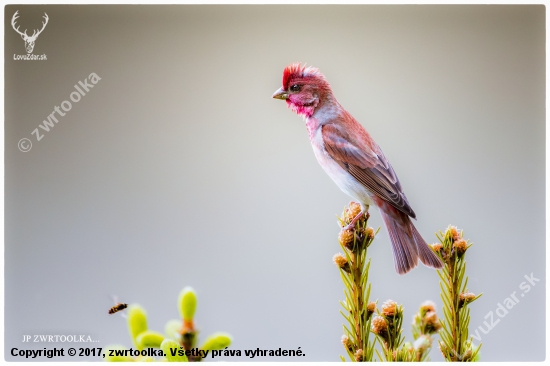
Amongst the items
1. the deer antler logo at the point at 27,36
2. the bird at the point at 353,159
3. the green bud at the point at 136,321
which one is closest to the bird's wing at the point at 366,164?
the bird at the point at 353,159

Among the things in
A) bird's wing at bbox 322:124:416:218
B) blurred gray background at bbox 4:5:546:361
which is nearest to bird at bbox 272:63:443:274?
bird's wing at bbox 322:124:416:218

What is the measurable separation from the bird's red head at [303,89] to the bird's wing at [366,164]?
0.40 ft

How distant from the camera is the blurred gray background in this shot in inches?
86.7

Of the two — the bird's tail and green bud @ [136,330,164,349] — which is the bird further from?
green bud @ [136,330,164,349]

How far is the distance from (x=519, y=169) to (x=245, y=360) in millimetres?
1465

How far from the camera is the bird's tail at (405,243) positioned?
1974 mm

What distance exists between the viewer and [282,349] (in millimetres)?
2215

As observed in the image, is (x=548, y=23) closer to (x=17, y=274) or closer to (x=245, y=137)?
(x=245, y=137)

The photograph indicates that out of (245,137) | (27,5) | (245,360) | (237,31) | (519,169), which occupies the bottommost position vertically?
(245,360)

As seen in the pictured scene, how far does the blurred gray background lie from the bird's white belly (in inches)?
6.5

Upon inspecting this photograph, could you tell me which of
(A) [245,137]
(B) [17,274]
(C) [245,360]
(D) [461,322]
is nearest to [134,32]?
(A) [245,137]

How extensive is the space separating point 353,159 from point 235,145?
0.54 metres

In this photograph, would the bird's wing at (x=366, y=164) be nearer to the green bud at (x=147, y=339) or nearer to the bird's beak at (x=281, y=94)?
the bird's beak at (x=281, y=94)

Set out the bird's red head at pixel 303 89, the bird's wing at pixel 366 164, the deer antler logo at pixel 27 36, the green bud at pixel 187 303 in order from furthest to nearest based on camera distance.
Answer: the deer antler logo at pixel 27 36, the bird's red head at pixel 303 89, the bird's wing at pixel 366 164, the green bud at pixel 187 303
